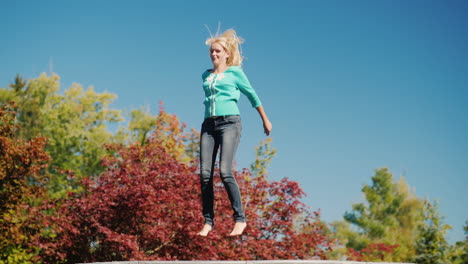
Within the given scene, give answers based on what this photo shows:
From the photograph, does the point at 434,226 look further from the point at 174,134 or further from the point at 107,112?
the point at 107,112

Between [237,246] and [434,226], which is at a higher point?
[434,226]

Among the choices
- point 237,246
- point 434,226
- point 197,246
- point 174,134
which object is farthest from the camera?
point 174,134

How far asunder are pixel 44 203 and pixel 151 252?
3625 millimetres

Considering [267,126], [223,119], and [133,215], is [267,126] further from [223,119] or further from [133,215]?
[133,215]

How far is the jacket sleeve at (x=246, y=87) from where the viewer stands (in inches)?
221

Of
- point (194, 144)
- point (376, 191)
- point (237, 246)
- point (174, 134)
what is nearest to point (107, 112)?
point (194, 144)

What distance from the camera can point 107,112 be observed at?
108 feet

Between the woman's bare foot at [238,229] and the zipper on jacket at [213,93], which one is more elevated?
the zipper on jacket at [213,93]

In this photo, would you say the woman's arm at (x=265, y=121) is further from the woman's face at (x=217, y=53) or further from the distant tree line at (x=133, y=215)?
the distant tree line at (x=133, y=215)

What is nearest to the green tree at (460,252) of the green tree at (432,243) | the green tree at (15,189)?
the green tree at (432,243)

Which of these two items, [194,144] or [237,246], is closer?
[237,246]

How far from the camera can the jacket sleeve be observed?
5613 mm

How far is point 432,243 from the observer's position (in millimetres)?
22453

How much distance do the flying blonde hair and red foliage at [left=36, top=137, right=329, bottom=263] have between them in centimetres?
697
